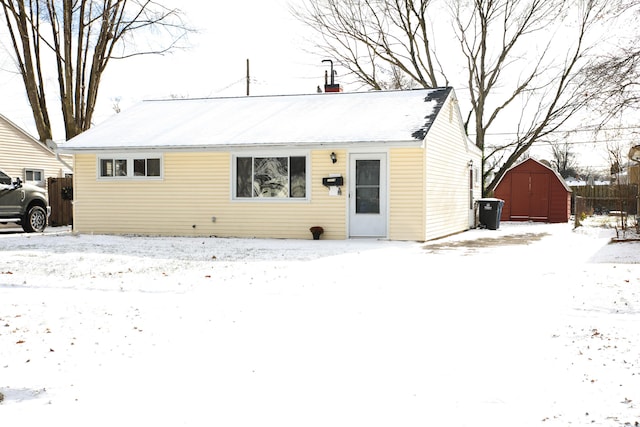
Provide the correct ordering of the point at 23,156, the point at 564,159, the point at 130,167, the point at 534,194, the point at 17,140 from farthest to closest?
1. the point at 564,159
2. the point at 534,194
3. the point at 23,156
4. the point at 17,140
5. the point at 130,167

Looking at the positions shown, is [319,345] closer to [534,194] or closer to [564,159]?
[534,194]

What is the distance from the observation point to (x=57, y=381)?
418 centimetres

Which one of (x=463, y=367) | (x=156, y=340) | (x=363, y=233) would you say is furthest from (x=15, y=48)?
(x=463, y=367)

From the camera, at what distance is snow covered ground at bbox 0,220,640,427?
12.1 feet

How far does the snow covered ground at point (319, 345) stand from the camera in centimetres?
370

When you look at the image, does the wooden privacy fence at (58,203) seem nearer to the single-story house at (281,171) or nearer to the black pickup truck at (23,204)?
the black pickup truck at (23,204)

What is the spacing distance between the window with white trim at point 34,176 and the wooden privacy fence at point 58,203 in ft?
20.6

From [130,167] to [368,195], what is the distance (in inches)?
261

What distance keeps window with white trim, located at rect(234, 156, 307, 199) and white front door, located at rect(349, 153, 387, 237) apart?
1.26 m

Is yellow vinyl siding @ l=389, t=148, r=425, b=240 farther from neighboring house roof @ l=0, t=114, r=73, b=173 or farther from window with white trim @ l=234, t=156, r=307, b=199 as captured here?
neighboring house roof @ l=0, t=114, r=73, b=173

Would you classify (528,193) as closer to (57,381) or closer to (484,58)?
(484,58)

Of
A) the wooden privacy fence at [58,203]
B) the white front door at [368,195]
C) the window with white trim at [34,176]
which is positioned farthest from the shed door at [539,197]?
the window with white trim at [34,176]

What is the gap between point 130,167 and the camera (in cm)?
1656

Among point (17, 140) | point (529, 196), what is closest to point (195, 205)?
point (17, 140)
